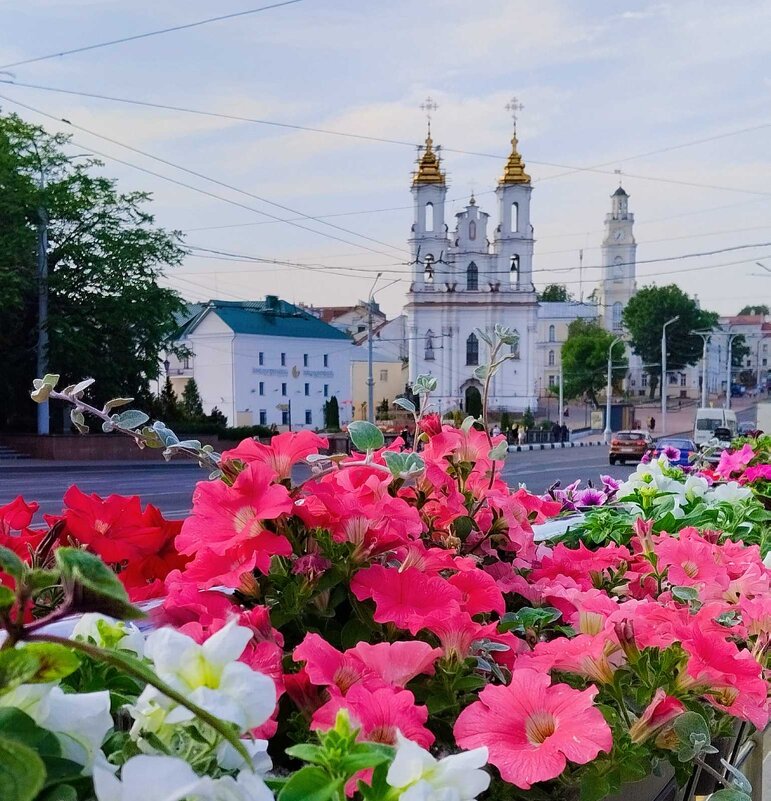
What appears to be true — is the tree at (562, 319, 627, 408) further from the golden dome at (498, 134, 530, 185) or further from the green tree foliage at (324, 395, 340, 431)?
the green tree foliage at (324, 395, 340, 431)

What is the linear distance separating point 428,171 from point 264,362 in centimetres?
1731

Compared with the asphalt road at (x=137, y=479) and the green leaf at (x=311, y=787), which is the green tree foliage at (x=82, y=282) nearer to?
the asphalt road at (x=137, y=479)

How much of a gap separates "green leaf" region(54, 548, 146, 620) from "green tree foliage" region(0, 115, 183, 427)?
2483 centimetres

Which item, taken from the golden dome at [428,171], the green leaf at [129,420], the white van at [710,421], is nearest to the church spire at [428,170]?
the golden dome at [428,171]

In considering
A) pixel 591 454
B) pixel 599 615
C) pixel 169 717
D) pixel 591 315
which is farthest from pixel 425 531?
pixel 591 315

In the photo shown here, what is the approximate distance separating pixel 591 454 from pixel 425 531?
35.2m

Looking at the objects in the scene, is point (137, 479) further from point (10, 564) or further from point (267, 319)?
point (267, 319)

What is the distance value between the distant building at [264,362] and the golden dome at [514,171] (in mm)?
15035

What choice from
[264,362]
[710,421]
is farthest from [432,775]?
[264,362]

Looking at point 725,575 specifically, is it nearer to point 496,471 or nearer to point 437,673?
point 496,471

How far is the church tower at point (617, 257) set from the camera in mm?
88500

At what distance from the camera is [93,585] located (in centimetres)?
45

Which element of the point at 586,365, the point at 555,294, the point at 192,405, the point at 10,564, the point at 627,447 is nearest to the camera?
the point at 10,564

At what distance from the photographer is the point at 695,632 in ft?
3.35
